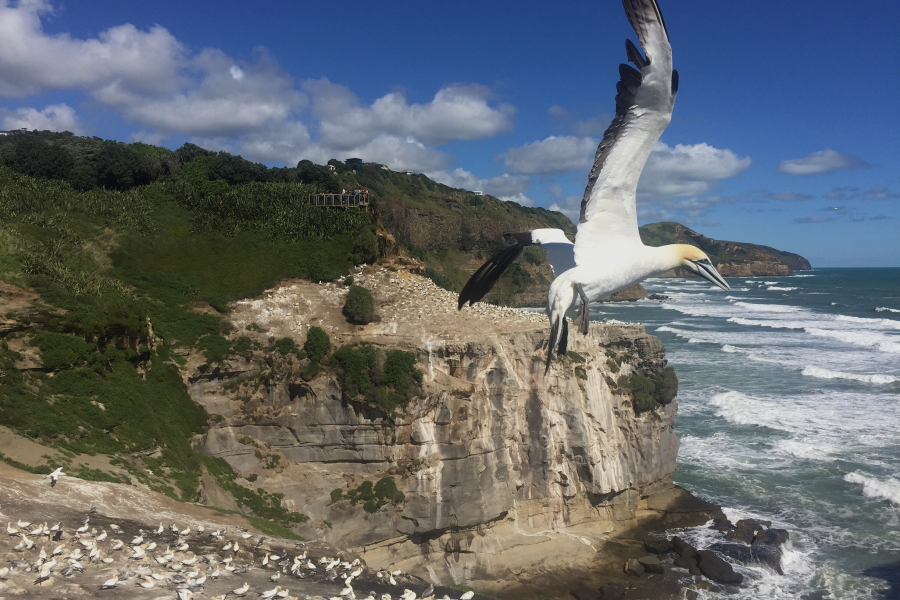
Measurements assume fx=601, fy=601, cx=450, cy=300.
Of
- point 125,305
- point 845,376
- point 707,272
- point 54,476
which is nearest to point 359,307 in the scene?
point 125,305

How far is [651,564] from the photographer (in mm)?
18562

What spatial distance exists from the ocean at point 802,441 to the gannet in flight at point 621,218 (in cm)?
1682

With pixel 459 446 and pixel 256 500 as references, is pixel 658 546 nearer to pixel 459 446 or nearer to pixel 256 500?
pixel 459 446

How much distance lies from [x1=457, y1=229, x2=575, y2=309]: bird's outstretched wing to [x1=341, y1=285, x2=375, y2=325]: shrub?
15.9m

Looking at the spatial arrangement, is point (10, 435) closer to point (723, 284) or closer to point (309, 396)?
point (309, 396)

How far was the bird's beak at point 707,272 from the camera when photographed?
4.14 m

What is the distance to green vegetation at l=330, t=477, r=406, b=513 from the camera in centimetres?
1750

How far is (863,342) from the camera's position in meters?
45.1

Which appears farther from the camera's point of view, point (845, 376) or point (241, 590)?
point (845, 376)

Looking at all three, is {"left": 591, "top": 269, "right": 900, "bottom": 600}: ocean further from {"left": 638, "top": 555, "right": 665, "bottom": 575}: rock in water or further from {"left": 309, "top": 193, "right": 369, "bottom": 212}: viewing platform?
{"left": 309, "top": 193, "right": 369, "bottom": 212}: viewing platform

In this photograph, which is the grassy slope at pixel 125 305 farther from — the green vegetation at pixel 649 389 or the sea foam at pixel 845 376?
the sea foam at pixel 845 376

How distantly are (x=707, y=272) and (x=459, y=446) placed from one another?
14.9 m

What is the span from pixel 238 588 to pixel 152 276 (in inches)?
613

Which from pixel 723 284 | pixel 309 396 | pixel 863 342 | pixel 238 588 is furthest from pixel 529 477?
pixel 863 342
